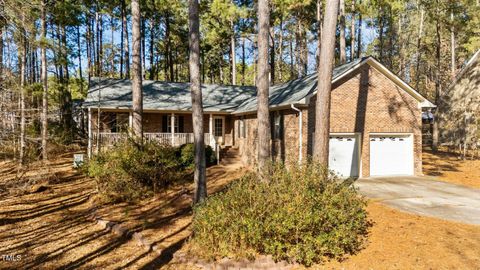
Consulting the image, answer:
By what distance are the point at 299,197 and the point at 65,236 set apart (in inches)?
276

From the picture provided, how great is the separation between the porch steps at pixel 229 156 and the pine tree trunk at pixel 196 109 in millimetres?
8596

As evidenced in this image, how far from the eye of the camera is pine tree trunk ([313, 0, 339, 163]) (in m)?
10.2

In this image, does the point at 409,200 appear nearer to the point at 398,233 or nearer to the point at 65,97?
the point at 398,233

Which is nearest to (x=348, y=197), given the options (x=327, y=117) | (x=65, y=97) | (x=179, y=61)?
(x=327, y=117)

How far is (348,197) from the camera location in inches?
324

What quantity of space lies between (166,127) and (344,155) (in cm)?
1230

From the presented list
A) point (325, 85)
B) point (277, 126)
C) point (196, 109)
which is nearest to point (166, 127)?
point (277, 126)

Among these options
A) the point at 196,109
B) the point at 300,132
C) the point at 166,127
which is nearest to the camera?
the point at 196,109

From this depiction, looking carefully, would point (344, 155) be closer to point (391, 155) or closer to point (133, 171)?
point (391, 155)

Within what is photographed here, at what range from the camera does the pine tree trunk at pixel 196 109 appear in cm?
1048

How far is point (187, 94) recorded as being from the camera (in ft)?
77.4

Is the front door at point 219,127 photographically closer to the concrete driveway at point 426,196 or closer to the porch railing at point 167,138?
the porch railing at point 167,138

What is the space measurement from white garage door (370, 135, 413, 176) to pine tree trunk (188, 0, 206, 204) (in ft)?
31.7

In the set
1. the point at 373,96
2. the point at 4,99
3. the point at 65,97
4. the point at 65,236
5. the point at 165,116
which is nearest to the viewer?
the point at 4,99
